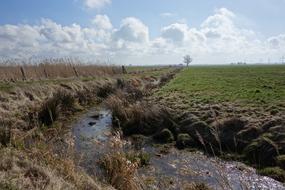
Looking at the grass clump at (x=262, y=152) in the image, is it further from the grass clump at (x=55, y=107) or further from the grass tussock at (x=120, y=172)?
the grass clump at (x=55, y=107)

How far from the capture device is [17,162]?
7.01 metres

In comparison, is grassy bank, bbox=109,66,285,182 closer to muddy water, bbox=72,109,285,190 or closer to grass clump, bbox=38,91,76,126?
muddy water, bbox=72,109,285,190

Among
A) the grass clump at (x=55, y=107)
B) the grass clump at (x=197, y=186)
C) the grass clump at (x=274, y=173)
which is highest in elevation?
the grass clump at (x=55, y=107)

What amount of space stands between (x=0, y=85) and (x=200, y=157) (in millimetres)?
12285

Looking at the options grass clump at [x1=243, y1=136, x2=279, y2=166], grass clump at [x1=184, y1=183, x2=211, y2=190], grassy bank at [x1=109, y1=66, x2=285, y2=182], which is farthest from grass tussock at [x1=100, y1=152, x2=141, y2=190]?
grass clump at [x1=243, y1=136, x2=279, y2=166]

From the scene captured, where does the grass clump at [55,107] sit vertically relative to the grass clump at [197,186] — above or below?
above

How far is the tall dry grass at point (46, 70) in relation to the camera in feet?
76.0

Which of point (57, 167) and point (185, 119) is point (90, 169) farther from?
point (185, 119)

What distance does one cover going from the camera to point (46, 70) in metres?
25.8

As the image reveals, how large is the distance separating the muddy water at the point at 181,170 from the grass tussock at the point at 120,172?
61 cm

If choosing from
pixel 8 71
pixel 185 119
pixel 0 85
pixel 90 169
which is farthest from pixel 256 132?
pixel 8 71

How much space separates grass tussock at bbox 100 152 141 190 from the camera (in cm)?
694

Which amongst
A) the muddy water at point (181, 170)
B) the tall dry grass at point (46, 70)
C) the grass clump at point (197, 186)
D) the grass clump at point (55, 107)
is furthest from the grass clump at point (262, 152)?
the tall dry grass at point (46, 70)

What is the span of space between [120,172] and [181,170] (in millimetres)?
2597
